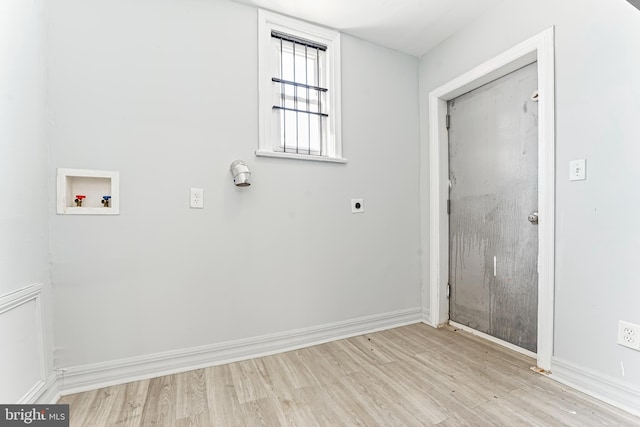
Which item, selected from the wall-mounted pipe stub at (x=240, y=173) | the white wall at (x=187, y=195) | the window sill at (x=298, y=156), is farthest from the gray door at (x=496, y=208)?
the wall-mounted pipe stub at (x=240, y=173)

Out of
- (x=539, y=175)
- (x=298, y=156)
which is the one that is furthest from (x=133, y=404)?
(x=539, y=175)

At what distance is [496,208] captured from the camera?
212 cm

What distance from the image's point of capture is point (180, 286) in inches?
70.6

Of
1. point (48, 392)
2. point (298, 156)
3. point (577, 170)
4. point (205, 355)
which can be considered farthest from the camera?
point (298, 156)

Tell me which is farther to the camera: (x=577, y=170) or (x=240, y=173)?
(x=240, y=173)

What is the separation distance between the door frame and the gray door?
7 cm

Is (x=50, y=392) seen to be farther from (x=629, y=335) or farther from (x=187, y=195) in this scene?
(x=629, y=335)

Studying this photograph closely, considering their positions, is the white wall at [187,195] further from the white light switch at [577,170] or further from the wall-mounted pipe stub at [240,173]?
the white light switch at [577,170]

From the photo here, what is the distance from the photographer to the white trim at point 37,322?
47.8 inches

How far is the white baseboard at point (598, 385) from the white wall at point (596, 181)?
0.02 metres

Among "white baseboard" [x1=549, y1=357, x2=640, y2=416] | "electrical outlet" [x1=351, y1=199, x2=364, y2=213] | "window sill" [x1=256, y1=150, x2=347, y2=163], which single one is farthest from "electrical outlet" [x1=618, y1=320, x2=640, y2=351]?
"window sill" [x1=256, y1=150, x2=347, y2=163]

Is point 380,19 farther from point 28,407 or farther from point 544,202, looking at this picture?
point 28,407

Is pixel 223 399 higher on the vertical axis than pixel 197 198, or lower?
lower

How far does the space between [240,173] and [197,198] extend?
34 centimetres
